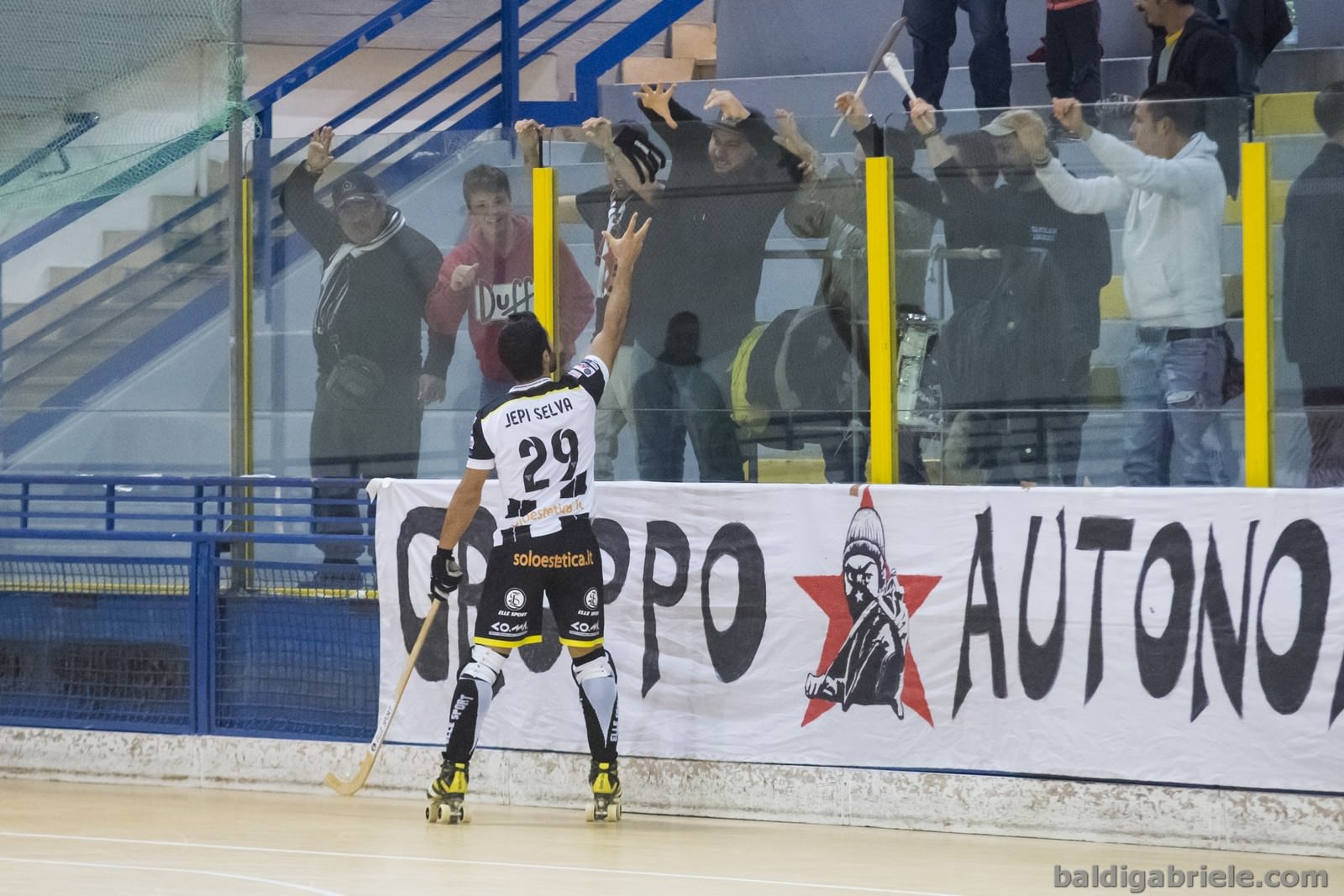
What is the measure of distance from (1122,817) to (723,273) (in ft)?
10.0

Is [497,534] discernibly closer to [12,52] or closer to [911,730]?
[911,730]

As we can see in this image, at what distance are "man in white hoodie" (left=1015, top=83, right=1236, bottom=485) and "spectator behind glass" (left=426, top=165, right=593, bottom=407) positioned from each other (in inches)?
96.8

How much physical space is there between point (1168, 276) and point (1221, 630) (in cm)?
152

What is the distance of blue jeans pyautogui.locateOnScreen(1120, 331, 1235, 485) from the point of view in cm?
830

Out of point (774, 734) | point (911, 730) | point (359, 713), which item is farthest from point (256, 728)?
point (911, 730)

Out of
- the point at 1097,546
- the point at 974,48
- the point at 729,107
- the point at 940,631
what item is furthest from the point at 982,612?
the point at 974,48

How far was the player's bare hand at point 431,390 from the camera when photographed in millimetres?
9750

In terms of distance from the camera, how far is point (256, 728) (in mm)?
9828

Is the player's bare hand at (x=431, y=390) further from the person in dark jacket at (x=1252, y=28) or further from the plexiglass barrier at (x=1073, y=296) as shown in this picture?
the person in dark jacket at (x=1252, y=28)

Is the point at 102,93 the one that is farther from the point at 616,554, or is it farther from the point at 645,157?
the point at 616,554

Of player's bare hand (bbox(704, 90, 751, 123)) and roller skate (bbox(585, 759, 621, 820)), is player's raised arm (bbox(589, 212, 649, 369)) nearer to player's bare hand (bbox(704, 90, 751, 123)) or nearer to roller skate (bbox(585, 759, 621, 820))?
player's bare hand (bbox(704, 90, 751, 123))

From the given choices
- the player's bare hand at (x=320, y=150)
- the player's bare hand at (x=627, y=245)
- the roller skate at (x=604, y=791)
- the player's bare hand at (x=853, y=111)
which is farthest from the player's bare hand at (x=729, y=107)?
the roller skate at (x=604, y=791)

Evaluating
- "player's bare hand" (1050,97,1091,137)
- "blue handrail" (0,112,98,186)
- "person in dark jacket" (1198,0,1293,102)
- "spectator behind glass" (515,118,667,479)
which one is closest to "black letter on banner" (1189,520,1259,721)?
"player's bare hand" (1050,97,1091,137)

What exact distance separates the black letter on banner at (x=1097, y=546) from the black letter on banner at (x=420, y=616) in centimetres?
308
